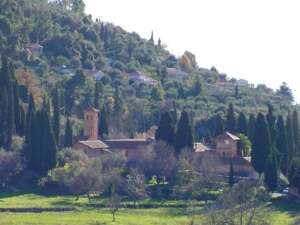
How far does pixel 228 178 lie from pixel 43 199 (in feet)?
50.6

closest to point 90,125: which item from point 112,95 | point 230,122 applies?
point 230,122

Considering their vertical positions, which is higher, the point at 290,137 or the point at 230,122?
the point at 230,122

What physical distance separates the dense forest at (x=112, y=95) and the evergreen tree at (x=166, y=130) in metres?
0.08

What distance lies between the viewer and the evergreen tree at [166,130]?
78.2 meters

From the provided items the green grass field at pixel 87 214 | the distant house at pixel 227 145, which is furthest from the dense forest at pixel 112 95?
the green grass field at pixel 87 214

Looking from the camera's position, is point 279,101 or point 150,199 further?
point 279,101

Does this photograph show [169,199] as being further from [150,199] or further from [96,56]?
[96,56]

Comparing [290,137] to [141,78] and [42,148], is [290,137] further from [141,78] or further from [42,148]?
[141,78]

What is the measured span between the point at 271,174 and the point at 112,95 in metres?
43.6

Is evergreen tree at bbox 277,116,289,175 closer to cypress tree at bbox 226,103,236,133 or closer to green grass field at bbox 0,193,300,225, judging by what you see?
green grass field at bbox 0,193,300,225

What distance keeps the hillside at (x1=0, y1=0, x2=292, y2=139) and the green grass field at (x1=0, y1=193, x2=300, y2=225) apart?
25.6 meters

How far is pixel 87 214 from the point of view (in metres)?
63.1

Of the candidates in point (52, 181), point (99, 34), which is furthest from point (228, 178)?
point (99, 34)

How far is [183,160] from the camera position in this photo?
7288cm
